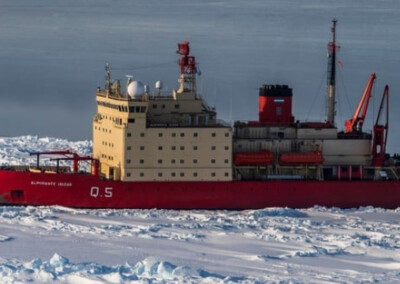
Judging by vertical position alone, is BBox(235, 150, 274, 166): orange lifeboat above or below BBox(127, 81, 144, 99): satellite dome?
below

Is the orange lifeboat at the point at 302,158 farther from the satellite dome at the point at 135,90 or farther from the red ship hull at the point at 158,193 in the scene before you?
the satellite dome at the point at 135,90

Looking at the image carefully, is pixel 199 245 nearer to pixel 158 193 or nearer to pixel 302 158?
pixel 158 193

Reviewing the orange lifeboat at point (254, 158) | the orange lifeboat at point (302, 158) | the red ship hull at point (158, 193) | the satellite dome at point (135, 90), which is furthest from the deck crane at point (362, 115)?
the satellite dome at point (135, 90)

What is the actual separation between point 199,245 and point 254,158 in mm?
4476

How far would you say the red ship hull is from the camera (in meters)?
24.1

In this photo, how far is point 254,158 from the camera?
2464 cm

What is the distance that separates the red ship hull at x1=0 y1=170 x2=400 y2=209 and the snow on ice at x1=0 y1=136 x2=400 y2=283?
306mm

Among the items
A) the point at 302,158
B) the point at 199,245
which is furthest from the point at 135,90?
the point at 199,245

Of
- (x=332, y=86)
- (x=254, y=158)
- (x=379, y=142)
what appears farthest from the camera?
(x=332, y=86)

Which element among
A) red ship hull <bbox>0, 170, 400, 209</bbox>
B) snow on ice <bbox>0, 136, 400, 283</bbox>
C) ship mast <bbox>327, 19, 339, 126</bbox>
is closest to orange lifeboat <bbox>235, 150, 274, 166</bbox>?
red ship hull <bbox>0, 170, 400, 209</bbox>

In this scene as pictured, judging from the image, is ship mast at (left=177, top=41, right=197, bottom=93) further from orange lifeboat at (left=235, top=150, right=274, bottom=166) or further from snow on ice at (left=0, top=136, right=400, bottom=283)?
snow on ice at (left=0, top=136, right=400, bottom=283)

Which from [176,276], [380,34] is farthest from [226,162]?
[380,34]

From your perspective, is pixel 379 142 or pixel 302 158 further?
pixel 379 142

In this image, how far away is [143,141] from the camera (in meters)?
24.1
